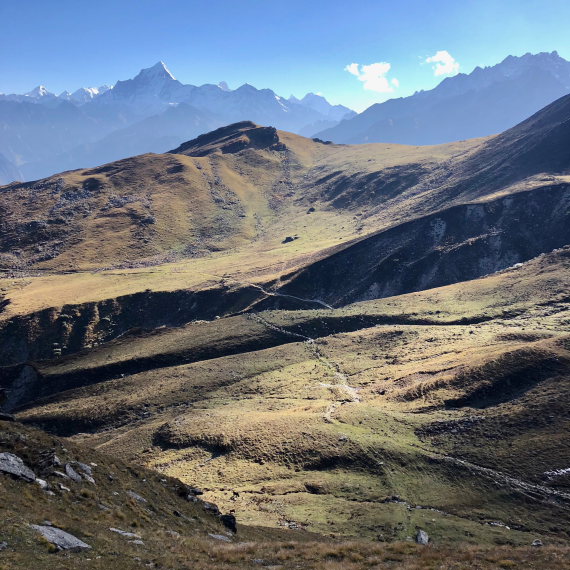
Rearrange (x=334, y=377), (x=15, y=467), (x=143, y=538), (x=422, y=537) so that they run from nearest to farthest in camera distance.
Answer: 1. (x=143, y=538)
2. (x=15, y=467)
3. (x=422, y=537)
4. (x=334, y=377)

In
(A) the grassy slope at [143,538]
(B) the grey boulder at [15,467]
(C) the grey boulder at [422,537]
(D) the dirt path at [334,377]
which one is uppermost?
(B) the grey boulder at [15,467]

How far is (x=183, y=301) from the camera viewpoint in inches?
5723

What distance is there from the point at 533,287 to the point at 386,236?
2426 inches

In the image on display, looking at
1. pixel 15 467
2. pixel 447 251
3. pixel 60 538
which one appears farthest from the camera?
pixel 447 251

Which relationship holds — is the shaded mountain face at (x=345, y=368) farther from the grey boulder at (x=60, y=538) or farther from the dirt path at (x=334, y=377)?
the grey boulder at (x=60, y=538)

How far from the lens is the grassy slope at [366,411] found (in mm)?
48000

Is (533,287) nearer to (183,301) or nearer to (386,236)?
(386,236)

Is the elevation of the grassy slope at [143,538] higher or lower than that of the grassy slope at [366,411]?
higher

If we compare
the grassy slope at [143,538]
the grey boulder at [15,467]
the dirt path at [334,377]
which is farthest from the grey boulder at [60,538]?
the dirt path at [334,377]

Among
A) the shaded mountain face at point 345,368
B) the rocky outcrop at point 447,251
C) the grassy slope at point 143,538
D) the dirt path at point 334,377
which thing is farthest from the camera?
the rocky outcrop at point 447,251

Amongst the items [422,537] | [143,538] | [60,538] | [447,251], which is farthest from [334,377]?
[447,251]

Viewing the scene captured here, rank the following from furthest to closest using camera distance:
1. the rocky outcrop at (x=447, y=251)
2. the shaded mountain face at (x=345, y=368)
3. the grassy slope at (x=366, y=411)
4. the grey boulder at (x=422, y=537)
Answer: the rocky outcrop at (x=447, y=251) < the shaded mountain face at (x=345, y=368) < the grassy slope at (x=366, y=411) < the grey boulder at (x=422, y=537)

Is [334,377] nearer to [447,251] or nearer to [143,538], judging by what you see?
[143,538]

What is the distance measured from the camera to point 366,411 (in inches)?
2729
